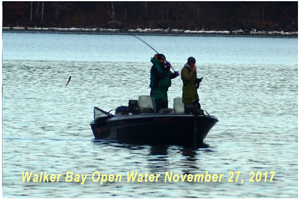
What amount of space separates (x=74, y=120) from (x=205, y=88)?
13680 millimetres

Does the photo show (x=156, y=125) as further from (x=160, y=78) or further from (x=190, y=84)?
(x=190, y=84)

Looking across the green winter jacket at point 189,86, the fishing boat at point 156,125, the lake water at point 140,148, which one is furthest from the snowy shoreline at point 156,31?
the green winter jacket at point 189,86

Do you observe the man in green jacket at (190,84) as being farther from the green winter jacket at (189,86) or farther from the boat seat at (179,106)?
the boat seat at (179,106)

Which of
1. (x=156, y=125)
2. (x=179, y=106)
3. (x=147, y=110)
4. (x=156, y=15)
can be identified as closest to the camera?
(x=156, y=125)

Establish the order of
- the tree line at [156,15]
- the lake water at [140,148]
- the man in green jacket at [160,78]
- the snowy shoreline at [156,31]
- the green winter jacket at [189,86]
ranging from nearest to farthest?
the lake water at [140,148]
the green winter jacket at [189,86]
the man in green jacket at [160,78]
the tree line at [156,15]
the snowy shoreline at [156,31]

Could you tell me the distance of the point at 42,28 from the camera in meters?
128

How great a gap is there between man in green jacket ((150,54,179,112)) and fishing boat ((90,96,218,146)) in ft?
0.55

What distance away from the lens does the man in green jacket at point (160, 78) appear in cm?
1841

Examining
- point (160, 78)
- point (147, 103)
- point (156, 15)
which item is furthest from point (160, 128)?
point (156, 15)

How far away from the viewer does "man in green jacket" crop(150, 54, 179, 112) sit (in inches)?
725

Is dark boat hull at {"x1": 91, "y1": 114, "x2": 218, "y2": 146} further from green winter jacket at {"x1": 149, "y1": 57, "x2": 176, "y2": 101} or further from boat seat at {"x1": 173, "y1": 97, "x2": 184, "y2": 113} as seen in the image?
green winter jacket at {"x1": 149, "y1": 57, "x2": 176, "y2": 101}

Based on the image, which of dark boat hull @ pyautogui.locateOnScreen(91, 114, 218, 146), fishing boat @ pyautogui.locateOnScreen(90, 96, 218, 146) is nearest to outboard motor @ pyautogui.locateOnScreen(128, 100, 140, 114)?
fishing boat @ pyautogui.locateOnScreen(90, 96, 218, 146)

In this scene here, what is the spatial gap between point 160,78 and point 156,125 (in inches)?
40.4

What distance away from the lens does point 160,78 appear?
731 inches
